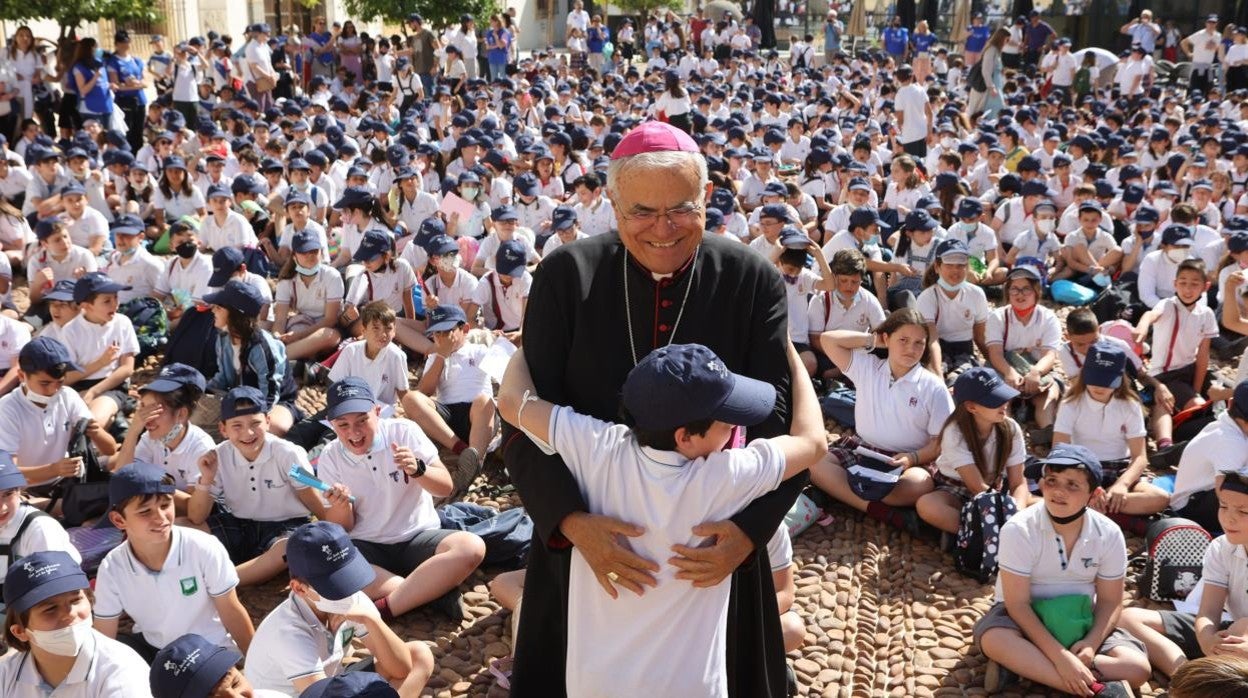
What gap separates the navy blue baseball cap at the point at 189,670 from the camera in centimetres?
349

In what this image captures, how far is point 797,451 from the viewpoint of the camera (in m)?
2.56

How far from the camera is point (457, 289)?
894 cm

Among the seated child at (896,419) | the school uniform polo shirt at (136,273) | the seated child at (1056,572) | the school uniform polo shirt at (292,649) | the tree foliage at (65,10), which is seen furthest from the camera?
the tree foliage at (65,10)

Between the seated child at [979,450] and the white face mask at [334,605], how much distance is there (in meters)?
3.17

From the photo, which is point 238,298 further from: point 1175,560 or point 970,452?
point 1175,560

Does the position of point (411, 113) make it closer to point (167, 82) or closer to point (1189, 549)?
point (167, 82)

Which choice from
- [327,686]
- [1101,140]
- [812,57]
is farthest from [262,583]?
[812,57]

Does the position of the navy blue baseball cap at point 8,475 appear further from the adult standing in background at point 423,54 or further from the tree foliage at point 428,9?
the tree foliage at point 428,9

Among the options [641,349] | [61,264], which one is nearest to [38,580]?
[641,349]

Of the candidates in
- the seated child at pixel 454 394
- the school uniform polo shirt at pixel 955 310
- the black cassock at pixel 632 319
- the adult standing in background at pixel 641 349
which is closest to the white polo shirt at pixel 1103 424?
the school uniform polo shirt at pixel 955 310

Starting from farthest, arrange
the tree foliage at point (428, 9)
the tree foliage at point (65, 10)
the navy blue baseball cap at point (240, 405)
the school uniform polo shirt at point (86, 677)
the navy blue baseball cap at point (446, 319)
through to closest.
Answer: the tree foliage at point (428, 9) < the tree foliage at point (65, 10) < the navy blue baseball cap at point (446, 319) < the navy blue baseball cap at point (240, 405) < the school uniform polo shirt at point (86, 677)

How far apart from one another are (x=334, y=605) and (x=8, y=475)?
1.78 metres

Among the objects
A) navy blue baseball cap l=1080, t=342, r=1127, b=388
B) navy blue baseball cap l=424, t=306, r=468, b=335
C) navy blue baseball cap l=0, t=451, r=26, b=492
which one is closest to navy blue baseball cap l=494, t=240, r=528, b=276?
navy blue baseball cap l=424, t=306, r=468, b=335

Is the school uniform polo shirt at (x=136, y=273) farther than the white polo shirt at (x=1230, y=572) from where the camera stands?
Yes
